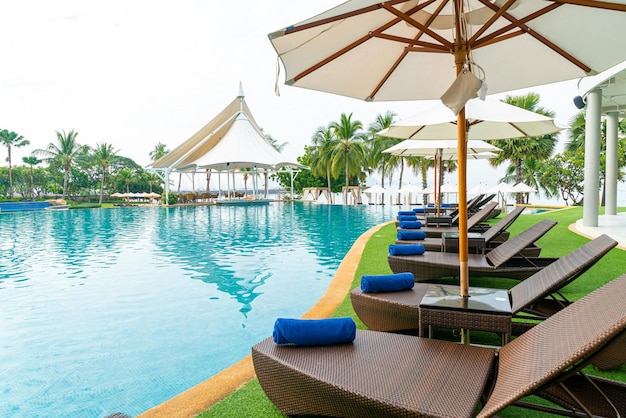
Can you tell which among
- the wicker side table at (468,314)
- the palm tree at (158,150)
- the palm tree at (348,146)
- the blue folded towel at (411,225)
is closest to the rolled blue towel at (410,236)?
the blue folded towel at (411,225)

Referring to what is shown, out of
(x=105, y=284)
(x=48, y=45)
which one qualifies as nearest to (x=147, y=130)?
(x=48, y=45)

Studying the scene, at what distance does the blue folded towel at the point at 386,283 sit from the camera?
10.2ft

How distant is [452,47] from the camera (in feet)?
9.07

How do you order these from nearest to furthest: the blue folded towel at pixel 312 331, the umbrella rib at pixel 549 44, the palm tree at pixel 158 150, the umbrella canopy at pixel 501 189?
1. the blue folded towel at pixel 312 331
2. the umbrella rib at pixel 549 44
3. the umbrella canopy at pixel 501 189
4. the palm tree at pixel 158 150

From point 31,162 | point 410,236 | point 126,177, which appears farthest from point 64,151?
point 410,236

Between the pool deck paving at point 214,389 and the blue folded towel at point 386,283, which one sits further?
the blue folded towel at point 386,283

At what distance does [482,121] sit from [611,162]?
6.73m

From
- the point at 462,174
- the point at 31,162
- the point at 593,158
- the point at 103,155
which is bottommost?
the point at 462,174

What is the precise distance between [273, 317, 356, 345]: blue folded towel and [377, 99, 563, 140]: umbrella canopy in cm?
300

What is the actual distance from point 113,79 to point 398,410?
44.7m

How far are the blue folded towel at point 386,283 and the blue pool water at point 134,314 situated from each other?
4.39ft

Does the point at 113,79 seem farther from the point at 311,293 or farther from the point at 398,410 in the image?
the point at 398,410

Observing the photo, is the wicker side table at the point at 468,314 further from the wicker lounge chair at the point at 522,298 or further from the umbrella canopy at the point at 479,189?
the umbrella canopy at the point at 479,189

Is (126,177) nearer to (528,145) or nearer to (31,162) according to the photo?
(31,162)
